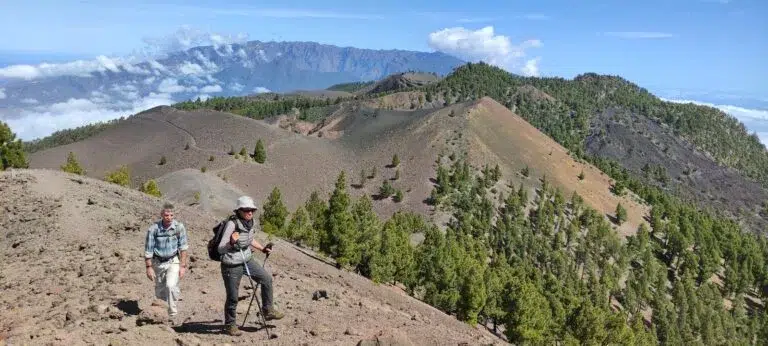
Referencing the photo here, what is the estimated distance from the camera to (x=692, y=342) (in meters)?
82.9

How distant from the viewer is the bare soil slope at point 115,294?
14.0 m

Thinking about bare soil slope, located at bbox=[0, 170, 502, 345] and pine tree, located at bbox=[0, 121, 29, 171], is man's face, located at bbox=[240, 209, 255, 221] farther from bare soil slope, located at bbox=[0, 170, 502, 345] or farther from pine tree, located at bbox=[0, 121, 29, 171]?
pine tree, located at bbox=[0, 121, 29, 171]

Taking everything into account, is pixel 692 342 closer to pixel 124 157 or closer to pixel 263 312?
pixel 263 312

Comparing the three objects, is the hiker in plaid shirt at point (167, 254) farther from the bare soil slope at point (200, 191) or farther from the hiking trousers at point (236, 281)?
the bare soil slope at point (200, 191)

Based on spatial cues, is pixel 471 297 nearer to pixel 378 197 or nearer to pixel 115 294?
pixel 115 294

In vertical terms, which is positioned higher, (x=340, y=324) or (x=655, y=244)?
(x=340, y=324)

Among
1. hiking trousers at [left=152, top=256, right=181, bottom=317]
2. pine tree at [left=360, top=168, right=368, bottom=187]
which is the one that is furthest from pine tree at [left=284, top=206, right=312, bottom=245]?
pine tree at [left=360, top=168, right=368, bottom=187]

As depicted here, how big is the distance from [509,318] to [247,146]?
8720 cm

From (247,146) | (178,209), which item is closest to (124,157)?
(247,146)

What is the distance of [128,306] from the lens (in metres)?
15.5

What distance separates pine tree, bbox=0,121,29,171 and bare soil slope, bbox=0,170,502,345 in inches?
1668

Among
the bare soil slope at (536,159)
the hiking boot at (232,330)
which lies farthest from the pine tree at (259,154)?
the hiking boot at (232,330)

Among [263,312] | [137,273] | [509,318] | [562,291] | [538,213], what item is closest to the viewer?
[263,312]

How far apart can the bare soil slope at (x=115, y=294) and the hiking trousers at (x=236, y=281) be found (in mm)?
788
